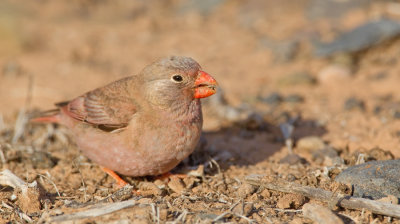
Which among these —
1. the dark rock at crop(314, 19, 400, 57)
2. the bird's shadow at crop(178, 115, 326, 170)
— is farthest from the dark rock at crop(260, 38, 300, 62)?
the bird's shadow at crop(178, 115, 326, 170)

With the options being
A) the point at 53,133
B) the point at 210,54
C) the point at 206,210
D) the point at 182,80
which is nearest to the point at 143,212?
the point at 206,210

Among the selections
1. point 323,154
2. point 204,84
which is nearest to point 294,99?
point 323,154

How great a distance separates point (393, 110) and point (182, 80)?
3.44 meters

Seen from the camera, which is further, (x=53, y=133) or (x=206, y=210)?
(x=53, y=133)

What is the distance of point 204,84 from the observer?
443 centimetres

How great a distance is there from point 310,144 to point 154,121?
2122 mm

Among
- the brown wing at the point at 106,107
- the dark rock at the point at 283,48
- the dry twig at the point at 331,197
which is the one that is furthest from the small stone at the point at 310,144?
the dark rock at the point at 283,48

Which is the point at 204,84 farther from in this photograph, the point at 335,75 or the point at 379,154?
the point at 335,75

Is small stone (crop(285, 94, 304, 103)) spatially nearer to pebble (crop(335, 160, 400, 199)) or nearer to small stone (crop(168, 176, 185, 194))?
pebble (crop(335, 160, 400, 199))

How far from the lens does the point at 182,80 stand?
4348 mm

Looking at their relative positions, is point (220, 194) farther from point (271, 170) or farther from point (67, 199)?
point (67, 199)

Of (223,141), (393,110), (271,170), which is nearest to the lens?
(271,170)

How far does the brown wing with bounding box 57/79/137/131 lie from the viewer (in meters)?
4.43

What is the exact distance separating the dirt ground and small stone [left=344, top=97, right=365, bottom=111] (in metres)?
0.02
